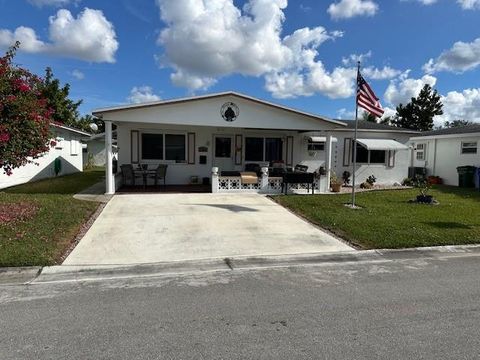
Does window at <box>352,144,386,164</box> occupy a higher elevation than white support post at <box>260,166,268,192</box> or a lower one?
higher

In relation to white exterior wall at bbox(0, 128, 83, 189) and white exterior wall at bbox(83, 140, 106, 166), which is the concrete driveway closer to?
white exterior wall at bbox(0, 128, 83, 189)

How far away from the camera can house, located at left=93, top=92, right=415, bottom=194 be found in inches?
526

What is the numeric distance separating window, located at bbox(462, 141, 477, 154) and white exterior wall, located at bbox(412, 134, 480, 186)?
0.15 meters

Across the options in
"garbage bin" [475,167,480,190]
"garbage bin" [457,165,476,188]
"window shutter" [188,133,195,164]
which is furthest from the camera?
"garbage bin" [457,165,476,188]

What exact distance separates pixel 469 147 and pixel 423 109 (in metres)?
26.9

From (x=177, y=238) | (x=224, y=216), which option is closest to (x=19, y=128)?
(x=177, y=238)

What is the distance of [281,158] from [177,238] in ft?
35.9

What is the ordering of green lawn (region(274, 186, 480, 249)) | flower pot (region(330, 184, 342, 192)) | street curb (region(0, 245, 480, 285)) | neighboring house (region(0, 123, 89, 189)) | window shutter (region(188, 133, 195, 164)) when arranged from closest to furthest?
street curb (region(0, 245, 480, 285)) < green lawn (region(274, 186, 480, 249)) < flower pot (region(330, 184, 342, 192)) < neighboring house (region(0, 123, 89, 189)) < window shutter (region(188, 133, 195, 164))

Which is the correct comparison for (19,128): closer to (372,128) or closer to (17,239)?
(17,239)

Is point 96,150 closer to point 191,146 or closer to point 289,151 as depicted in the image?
point 191,146

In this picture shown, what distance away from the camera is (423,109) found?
1737 inches

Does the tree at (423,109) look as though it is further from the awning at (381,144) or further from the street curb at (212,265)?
the street curb at (212,265)

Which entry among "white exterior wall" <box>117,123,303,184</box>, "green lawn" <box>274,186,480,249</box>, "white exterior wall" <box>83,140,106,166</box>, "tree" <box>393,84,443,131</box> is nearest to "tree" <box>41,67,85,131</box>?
"white exterior wall" <box>83,140,106,166</box>

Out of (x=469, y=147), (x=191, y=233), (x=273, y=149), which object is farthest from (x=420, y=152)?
(x=191, y=233)
